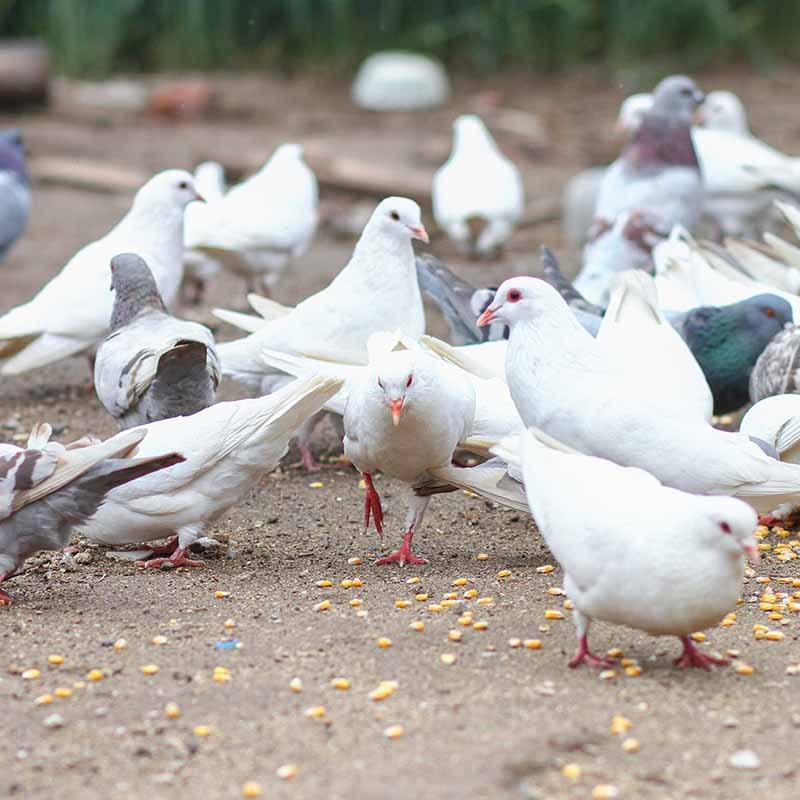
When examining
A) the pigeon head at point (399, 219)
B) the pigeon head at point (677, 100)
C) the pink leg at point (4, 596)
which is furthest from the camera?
the pigeon head at point (677, 100)

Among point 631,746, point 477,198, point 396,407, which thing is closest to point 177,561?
point 396,407

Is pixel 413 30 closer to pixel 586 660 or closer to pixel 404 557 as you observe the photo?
pixel 404 557

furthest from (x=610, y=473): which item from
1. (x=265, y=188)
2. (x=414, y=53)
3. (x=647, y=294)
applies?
(x=414, y=53)

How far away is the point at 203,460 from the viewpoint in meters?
4.36

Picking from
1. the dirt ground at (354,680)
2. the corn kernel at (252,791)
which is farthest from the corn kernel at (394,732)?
the corn kernel at (252,791)

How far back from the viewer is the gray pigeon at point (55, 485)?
4070 mm

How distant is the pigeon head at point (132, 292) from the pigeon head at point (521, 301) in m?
1.67

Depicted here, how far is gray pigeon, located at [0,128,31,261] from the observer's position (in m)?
8.51

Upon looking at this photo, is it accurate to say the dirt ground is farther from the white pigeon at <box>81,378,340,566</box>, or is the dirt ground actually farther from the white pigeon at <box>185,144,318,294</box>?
the white pigeon at <box>185,144,318,294</box>

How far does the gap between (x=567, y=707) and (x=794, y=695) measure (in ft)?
1.94

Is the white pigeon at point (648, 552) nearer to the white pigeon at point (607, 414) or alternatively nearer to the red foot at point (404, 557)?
the white pigeon at point (607, 414)

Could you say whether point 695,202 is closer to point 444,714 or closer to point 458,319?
point 458,319

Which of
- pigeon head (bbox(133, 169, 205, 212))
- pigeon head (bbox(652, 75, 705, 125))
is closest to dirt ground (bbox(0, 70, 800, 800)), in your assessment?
pigeon head (bbox(133, 169, 205, 212))

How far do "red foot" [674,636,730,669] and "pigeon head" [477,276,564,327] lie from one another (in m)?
1.22
